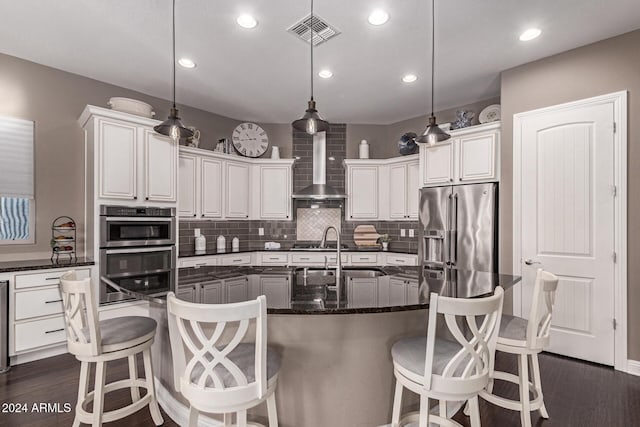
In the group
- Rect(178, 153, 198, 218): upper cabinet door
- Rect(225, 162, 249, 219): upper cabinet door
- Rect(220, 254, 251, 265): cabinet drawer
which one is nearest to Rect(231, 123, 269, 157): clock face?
Rect(225, 162, 249, 219): upper cabinet door

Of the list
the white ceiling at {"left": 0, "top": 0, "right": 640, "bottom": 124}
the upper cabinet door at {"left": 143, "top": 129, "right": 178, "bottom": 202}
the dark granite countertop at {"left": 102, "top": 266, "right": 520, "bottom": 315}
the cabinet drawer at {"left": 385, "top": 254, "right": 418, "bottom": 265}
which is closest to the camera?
the dark granite countertop at {"left": 102, "top": 266, "right": 520, "bottom": 315}

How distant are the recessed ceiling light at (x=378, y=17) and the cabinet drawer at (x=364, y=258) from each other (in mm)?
3011

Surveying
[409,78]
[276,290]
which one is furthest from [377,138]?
[276,290]

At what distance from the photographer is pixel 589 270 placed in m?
2.94

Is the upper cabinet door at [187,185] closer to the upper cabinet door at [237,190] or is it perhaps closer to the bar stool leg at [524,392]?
the upper cabinet door at [237,190]

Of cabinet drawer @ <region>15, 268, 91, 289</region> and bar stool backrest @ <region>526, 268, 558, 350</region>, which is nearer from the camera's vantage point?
bar stool backrest @ <region>526, 268, 558, 350</region>

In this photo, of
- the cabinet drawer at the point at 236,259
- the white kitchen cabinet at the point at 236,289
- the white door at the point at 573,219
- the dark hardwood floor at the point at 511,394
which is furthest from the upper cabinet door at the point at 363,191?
the white kitchen cabinet at the point at 236,289

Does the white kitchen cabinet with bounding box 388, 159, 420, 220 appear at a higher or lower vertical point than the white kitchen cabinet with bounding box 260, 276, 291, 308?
higher

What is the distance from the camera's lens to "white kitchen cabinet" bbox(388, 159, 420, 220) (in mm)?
4781

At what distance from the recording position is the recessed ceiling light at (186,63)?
3275mm

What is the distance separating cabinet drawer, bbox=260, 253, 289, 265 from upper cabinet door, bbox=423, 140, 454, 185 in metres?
2.26

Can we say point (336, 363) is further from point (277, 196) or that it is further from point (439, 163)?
point (277, 196)

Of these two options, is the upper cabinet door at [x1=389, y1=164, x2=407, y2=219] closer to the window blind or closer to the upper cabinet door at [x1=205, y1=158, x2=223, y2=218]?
the upper cabinet door at [x1=205, y1=158, x2=223, y2=218]

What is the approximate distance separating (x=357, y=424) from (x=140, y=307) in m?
2.94
